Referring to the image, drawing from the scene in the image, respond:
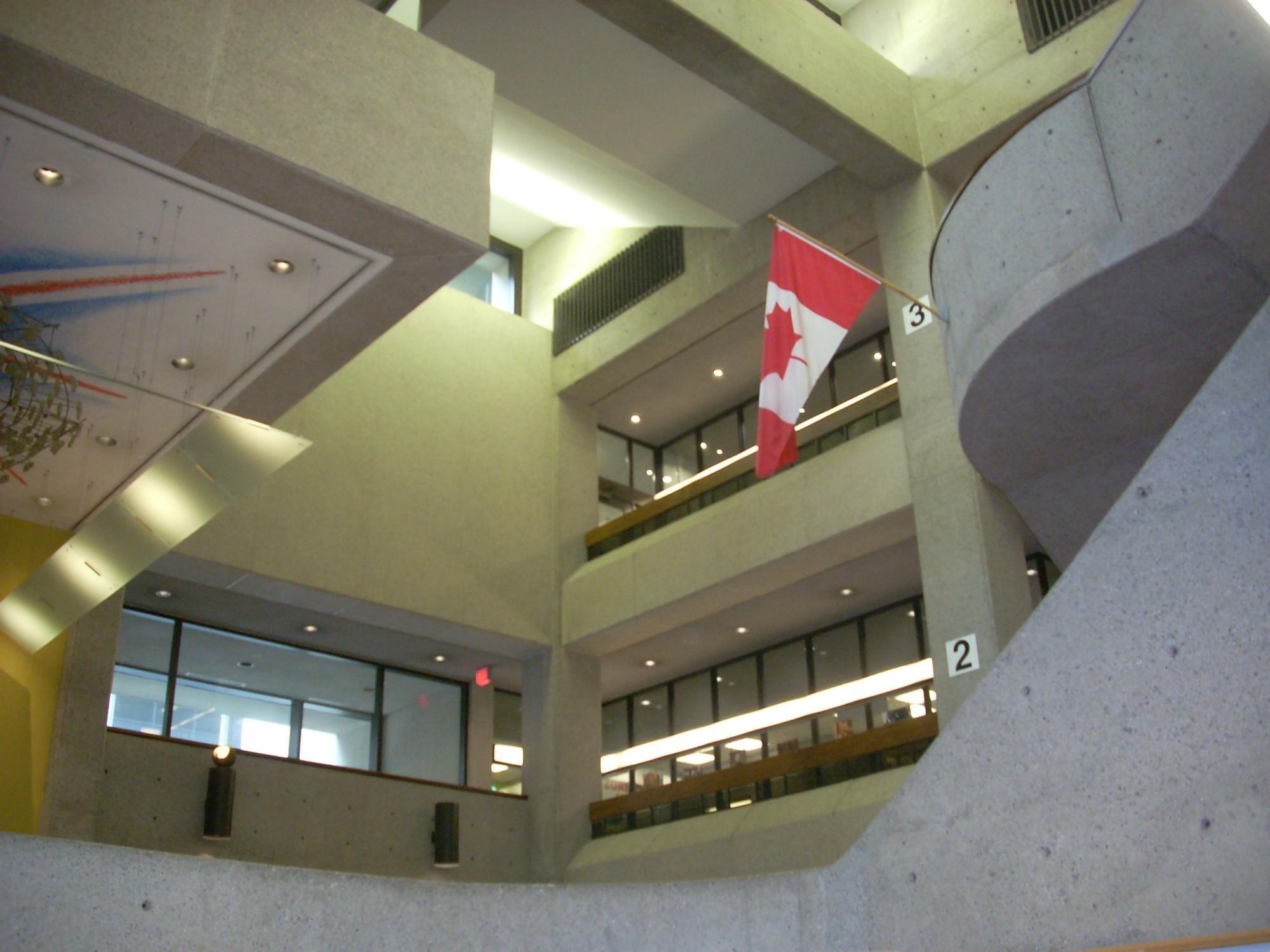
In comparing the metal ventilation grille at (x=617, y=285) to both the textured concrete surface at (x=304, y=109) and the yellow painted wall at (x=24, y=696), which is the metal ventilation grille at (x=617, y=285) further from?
the yellow painted wall at (x=24, y=696)

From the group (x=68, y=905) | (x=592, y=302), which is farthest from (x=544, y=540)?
(x=68, y=905)

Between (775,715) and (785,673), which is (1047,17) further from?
(775,715)

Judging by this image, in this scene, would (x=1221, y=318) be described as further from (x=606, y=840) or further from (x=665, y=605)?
(x=606, y=840)

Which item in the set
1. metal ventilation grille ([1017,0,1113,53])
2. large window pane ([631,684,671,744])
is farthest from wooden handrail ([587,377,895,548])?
metal ventilation grille ([1017,0,1113,53])

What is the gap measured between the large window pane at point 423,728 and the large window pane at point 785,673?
401cm

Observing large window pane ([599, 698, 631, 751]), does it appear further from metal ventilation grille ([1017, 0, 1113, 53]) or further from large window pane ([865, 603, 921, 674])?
metal ventilation grille ([1017, 0, 1113, 53])

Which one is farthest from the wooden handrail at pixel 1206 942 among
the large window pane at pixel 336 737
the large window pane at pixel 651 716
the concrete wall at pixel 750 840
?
the large window pane at pixel 651 716

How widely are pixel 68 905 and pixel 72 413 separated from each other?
505 centimetres

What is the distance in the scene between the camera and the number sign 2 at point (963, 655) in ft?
33.3

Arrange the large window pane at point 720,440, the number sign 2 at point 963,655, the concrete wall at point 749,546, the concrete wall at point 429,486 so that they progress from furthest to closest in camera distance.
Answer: the large window pane at point 720,440 → the concrete wall at point 429,486 → the concrete wall at point 749,546 → the number sign 2 at point 963,655

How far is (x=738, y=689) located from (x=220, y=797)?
703 centimetres

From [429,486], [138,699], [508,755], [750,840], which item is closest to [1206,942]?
[750,840]

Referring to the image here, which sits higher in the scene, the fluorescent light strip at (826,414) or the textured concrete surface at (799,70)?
the textured concrete surface at (799,70)

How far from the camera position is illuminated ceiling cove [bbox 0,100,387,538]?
6.86 metres
